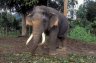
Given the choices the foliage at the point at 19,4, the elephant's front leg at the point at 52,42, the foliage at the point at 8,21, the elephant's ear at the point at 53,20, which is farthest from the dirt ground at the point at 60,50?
the foliage at the point at 8,21

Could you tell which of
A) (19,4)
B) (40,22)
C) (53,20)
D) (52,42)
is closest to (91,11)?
(19,4)

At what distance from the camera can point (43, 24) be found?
9.29 metres

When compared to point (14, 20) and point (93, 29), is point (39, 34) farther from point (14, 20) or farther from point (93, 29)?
point (14, 20)

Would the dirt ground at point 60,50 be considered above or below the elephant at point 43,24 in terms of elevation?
below

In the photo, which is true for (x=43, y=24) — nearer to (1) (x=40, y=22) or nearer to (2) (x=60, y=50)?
(1) (x=40, y=22)

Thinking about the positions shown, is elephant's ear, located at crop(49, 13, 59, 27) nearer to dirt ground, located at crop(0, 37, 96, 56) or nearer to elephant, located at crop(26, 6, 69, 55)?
elephant, located at crop(26, 6, 69, 55)

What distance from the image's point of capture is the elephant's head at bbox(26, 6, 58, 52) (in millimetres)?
8898

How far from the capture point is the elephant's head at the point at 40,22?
350 inches

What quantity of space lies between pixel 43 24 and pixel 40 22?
0.24 meters

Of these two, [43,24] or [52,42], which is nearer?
[43,24]

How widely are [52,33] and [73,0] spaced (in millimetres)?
11775

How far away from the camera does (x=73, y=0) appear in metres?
21.5

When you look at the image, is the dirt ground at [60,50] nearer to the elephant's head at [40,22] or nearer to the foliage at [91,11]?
the elephant's head at [40,22]

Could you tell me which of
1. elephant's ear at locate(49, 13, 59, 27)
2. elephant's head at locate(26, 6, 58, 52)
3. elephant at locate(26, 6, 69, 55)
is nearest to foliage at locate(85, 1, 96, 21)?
elephant at locate(26, 6, 69, 55)
